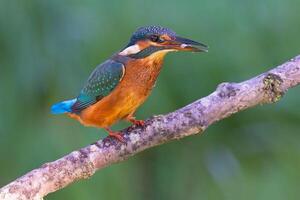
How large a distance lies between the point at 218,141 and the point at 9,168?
93cm

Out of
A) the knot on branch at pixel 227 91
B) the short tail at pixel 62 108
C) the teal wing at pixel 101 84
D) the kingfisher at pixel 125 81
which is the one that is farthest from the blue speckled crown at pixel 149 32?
the short tail at pixel 62 108

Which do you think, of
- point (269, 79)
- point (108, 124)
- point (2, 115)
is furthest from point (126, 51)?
point (2, 115)

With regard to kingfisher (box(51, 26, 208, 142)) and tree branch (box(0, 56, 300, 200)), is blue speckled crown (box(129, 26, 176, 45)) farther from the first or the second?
tree branch (box(0, 56, 300, 200))

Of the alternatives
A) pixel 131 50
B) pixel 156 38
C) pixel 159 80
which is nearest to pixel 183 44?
pixel 156 38

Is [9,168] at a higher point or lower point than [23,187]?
lower

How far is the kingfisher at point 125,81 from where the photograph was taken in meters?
2.26

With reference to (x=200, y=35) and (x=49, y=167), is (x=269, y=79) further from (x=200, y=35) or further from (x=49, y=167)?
(x=200, y=35)

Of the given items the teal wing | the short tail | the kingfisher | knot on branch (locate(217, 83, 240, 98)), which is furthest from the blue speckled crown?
the short tail

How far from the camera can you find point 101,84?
2.38 m

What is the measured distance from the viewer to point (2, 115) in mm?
3176

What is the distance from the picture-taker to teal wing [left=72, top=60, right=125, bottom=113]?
2340mm

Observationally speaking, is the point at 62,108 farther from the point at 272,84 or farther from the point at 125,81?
the point at 272,84

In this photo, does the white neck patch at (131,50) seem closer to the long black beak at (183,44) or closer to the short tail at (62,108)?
the long black beak at (183,44)

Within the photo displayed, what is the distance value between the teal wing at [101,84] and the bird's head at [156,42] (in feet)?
0.25
